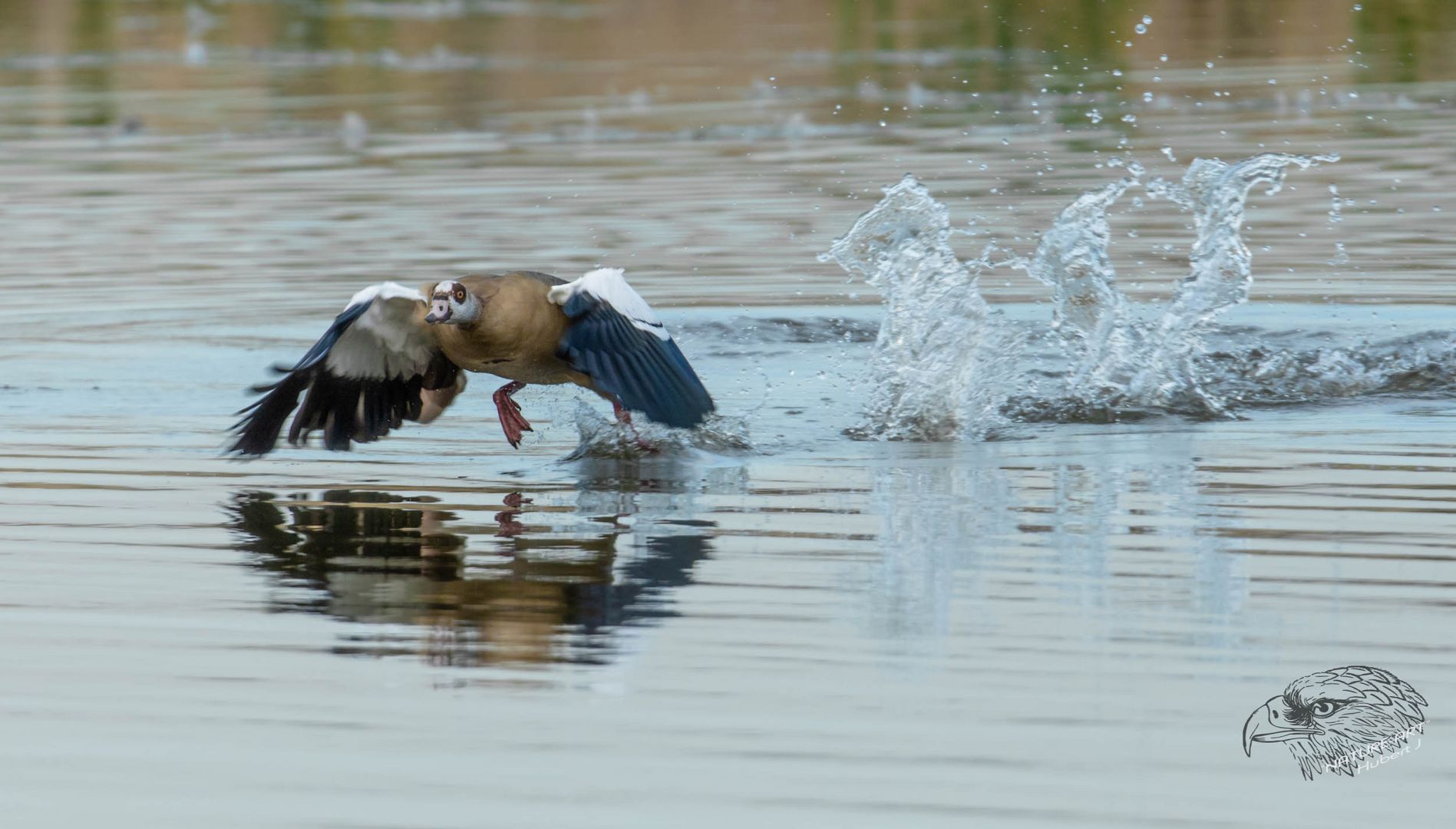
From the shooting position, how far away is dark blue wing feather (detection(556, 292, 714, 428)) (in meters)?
7.96

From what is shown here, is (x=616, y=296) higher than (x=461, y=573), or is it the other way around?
(x=616, y=296)

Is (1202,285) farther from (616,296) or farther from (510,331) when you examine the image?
(510,331)

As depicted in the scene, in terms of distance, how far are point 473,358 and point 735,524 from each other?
1726mm

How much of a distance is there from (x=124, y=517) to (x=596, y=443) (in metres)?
2.02

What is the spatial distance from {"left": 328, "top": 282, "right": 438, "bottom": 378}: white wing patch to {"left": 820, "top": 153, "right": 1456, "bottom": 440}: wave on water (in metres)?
1.75

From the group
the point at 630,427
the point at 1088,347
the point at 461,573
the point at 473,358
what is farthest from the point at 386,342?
the point at 1088,347

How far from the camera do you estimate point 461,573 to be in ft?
21.4

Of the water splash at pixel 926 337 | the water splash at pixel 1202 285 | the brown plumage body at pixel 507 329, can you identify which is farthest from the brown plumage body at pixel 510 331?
the water splash at pixel 1202 285

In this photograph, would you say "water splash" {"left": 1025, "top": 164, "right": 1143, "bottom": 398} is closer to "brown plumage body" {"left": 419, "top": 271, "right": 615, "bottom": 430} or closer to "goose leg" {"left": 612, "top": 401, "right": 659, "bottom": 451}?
"goose leg" {"left": 612, "top": 401, "right": 659, "bottom": 451}

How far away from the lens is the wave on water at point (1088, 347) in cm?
901

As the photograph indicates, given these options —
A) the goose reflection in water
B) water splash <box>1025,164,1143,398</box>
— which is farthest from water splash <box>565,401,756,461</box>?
water splash <box>1025,164,1143,398</box>

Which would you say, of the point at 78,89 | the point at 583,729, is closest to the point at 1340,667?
the point at 583,729

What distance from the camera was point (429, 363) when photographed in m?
8.84

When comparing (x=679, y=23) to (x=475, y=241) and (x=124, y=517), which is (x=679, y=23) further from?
(x=124, y=517)
